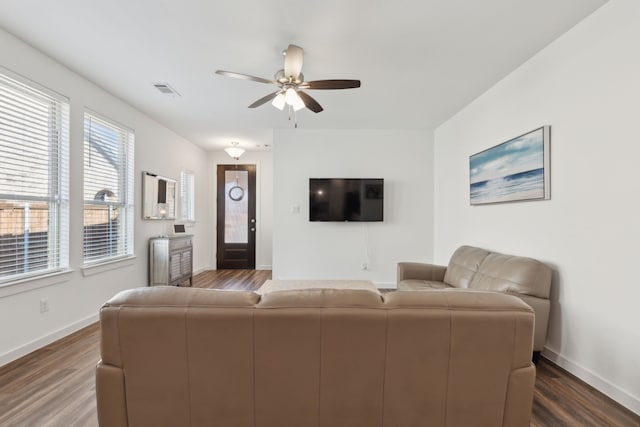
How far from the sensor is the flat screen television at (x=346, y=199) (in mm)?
4891

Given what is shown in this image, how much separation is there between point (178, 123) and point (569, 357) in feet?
17.6

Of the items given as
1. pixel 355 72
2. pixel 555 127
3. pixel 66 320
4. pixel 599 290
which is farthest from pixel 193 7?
pixel 599 290

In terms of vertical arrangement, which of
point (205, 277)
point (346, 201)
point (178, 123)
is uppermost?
point (178, 123)

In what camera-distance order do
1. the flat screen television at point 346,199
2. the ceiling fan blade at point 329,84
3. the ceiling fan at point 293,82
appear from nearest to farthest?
the ceiling fan at point 293,82 → the ceiling fan blade at point 329,84 → the flat screen television at point 346,199

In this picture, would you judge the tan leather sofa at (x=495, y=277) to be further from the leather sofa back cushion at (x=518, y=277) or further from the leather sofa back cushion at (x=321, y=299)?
the leather sofa back cushion at (x=321, y=299)

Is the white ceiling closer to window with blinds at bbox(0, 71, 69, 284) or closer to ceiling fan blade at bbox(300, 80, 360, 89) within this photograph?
ceiling fan blade at bbox(300, 80, 360, 89)

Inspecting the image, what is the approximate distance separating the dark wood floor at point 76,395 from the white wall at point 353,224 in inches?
108

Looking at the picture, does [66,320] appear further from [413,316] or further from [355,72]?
[355,72]

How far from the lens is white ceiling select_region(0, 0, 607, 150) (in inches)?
82.5

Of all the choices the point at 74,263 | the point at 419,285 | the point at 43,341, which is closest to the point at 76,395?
the point at 43,341

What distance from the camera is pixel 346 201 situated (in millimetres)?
4898

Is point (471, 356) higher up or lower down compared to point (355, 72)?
lower down

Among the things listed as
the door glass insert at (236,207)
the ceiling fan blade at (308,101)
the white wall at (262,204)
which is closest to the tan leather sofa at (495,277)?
the ceiling fan blade at (308,101)

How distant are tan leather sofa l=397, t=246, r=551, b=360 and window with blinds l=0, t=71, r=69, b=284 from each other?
140 inches
